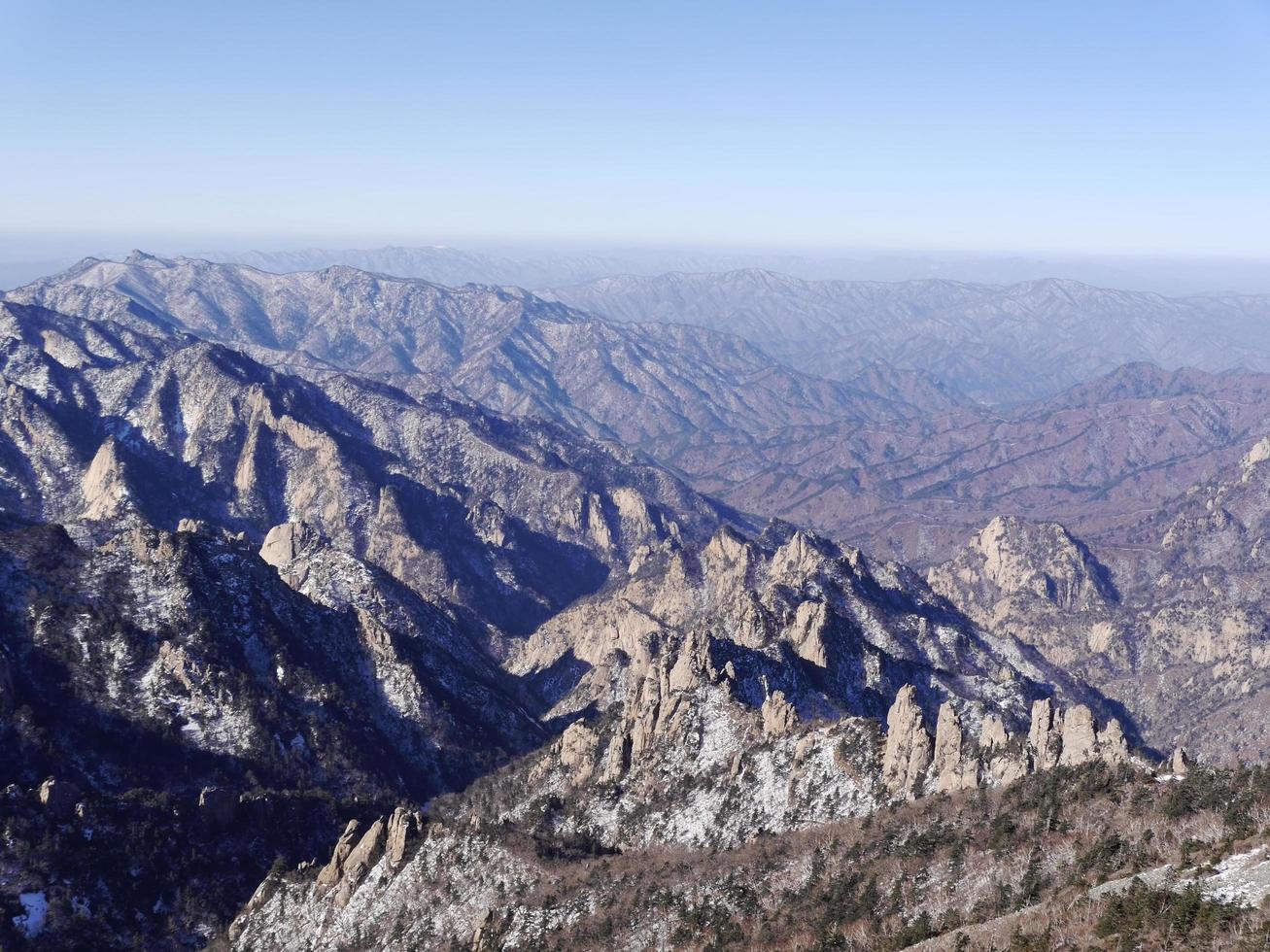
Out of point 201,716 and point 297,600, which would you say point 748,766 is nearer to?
point 201,716

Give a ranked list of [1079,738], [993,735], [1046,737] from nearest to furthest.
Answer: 1. [1079,738]
2. [1046,737]
3. [993,735]

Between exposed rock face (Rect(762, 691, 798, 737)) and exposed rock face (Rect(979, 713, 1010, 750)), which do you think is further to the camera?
exposed rock face (Rect(762, 691, 798, 737))

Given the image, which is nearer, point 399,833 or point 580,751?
point 399,833

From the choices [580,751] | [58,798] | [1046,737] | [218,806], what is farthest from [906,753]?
[58,798]

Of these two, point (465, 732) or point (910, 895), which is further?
point (465, 732)

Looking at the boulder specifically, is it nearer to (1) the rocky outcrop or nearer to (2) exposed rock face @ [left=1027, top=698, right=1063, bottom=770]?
(2) exposed rock face @ [left=1027, top=698, right=1063, bottom=770]

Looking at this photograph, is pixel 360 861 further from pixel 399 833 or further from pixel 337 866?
pixel 399 833

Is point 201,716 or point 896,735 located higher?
point 896,735

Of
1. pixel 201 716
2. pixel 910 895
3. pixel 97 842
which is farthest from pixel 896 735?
pixel 201 716

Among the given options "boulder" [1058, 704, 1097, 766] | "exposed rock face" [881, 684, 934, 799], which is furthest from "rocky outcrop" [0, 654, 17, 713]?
"boulder" [1058, 704, 1097, 766]
